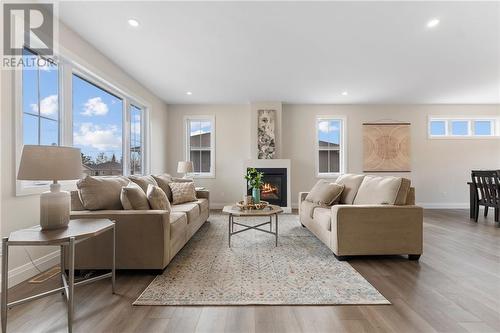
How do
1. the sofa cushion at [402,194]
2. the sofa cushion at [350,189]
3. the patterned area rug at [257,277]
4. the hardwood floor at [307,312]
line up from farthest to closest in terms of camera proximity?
the sofa cushion at [350,189], the sofa cushion at [402,194], the patterned area rug at [257,277], the hardwood floor at [307,312]

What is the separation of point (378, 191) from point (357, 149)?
3.58 metres

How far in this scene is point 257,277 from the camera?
235cm

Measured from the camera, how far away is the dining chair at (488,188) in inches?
173

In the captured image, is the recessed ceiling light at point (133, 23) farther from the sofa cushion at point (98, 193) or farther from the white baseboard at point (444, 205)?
the white baseboard at point (444, 205)

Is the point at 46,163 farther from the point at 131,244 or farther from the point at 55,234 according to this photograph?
the point at 131,244

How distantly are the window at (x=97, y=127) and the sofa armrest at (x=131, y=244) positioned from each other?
155 centimetres

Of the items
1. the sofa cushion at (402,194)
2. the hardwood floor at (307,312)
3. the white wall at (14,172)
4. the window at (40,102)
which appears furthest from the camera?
the sofa cushion at (402,194)

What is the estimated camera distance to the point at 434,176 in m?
6.35

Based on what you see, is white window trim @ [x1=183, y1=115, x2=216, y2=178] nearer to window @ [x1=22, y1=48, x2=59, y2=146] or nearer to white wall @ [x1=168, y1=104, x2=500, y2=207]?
white wall @ [x1=168, y1=104, x2=500, y2=207]

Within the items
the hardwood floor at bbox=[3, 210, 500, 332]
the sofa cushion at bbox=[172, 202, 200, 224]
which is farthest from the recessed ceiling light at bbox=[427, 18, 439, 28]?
the sofa cushion at bbox=[172, 202, 200, 224]

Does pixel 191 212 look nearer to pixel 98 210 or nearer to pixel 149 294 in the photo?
pixel 98 210

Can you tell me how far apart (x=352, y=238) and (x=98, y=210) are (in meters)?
2.74

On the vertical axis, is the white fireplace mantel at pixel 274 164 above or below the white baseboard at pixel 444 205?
above

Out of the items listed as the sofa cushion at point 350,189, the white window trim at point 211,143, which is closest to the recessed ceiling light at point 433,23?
the sofa cushion at point 350,189
